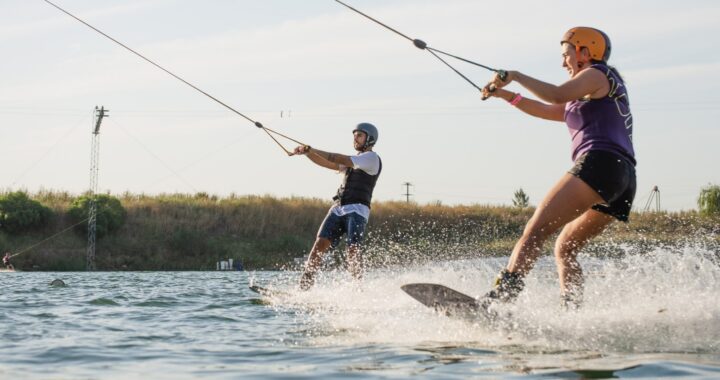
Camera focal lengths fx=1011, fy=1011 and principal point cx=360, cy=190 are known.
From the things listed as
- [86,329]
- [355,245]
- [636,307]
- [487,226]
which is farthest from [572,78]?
[487,226]

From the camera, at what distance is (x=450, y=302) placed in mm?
6609

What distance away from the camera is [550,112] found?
7.12m

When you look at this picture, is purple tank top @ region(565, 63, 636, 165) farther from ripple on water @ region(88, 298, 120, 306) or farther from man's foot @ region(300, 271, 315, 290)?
ripple on water @ region(88, 298, 120, 306)

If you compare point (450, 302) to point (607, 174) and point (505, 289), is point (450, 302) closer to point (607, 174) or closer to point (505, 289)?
point (505, 289)

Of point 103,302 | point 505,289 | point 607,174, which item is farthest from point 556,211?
point 103,302

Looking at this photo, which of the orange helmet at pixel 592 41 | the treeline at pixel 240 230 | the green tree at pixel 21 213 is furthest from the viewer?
the green tree at pixel 21 213

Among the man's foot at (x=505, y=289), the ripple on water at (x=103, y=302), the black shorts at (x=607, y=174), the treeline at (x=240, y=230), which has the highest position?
the treeline at (x=240, y=230)

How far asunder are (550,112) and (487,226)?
44.5 m

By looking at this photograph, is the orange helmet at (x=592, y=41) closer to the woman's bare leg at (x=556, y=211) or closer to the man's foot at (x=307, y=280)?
the woman's bare leg at (x=556, y=211)

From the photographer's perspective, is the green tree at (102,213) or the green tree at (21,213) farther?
the green tree at (102,213)

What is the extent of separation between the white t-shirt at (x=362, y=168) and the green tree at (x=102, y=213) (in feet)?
124

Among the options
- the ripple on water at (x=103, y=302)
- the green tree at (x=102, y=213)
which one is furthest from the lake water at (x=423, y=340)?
the green tree at (x=102, y=213)

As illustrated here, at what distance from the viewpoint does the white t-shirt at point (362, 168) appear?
10984mm

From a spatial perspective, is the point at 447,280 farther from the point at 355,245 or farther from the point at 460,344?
the point at 460,344
